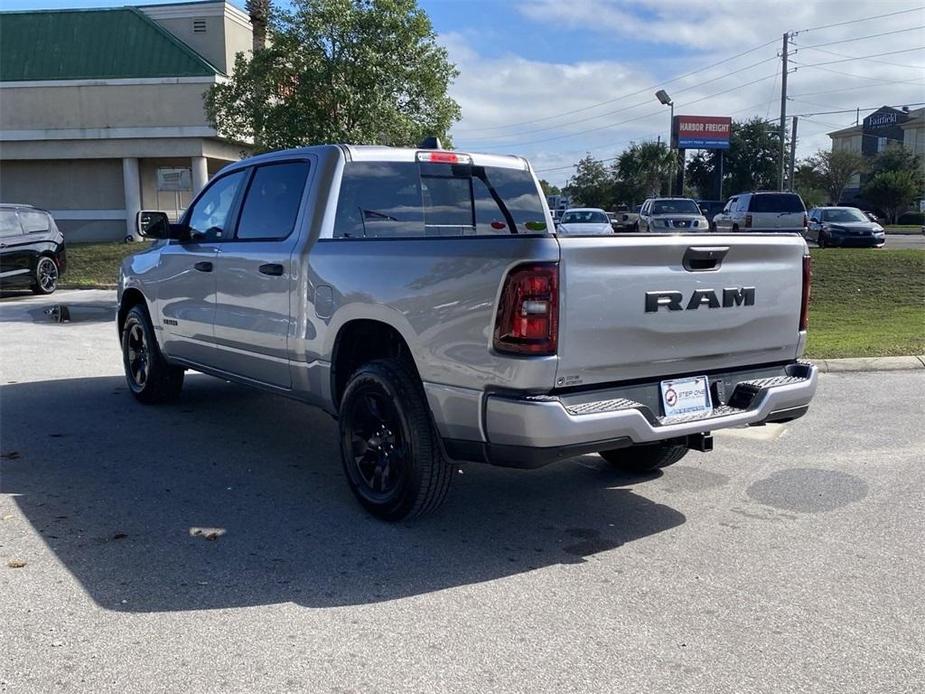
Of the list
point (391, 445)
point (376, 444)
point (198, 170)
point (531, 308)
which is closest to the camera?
point (531, 308)

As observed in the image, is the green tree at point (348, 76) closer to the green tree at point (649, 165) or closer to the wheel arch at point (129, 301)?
the wheel arch at point (129, 301)

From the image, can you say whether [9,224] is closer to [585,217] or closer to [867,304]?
[867,304]

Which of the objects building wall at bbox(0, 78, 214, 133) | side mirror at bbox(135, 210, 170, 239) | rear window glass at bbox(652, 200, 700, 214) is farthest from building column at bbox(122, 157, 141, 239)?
side mirror at bbox(135, 210, 170, 239)

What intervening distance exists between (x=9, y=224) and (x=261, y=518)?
14830mm

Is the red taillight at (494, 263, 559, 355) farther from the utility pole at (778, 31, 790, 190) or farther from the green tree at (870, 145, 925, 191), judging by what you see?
the green tree at (870, 145, 925, 191)

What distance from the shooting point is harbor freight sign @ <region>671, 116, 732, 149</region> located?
68.2m

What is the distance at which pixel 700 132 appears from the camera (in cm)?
6844

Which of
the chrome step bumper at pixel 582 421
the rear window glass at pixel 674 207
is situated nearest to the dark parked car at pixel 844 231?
the rear window glass at pixel 674 207

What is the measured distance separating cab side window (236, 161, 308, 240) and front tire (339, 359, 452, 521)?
1.37 m

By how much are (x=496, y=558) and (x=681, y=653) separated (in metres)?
1.22

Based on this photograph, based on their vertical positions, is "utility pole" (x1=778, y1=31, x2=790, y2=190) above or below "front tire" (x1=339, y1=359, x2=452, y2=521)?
above

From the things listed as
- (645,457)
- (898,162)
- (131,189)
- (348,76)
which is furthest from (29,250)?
(898,162)

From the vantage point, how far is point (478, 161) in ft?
20.6

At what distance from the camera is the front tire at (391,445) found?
456 cm
